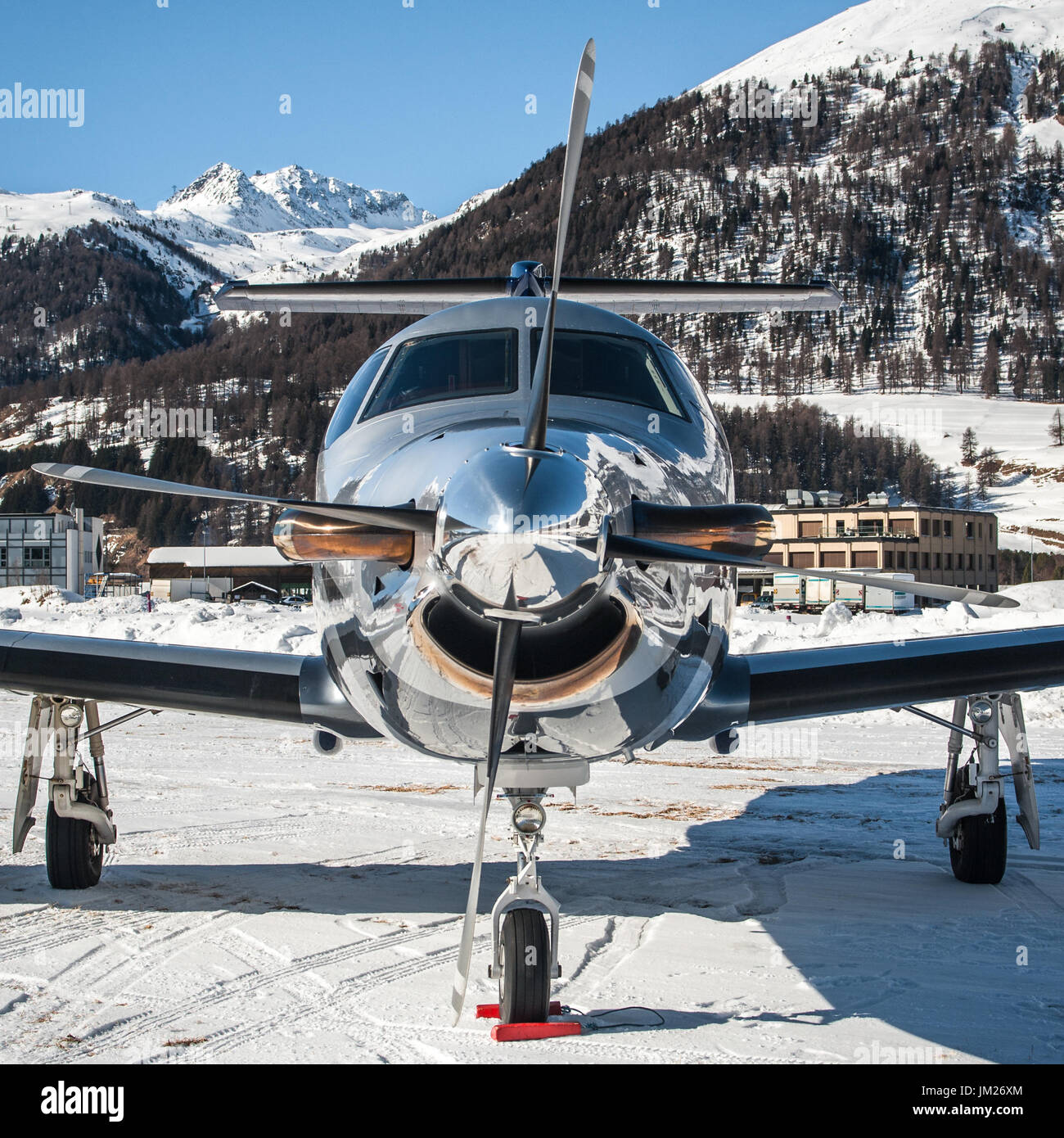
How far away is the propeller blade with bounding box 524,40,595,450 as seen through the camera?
324 cm

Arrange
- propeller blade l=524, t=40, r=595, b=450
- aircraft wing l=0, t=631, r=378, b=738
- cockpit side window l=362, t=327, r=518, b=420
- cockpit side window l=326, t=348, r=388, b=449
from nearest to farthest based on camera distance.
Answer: propeller blade l=524, t=40, r=595, b=450
cockpit side window l=362, t=327, r=518, b=420
cockpit side window l=326, t=348, r=388, b=449
aircraft wing l=0, t=631, r=378, b=738

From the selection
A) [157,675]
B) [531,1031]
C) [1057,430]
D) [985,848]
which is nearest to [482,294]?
[157,675]

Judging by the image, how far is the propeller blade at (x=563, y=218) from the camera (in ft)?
10.6

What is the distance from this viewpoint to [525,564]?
3.03 m

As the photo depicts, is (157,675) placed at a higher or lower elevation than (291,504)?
lower

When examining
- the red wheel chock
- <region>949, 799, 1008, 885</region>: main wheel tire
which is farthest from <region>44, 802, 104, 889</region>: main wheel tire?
<region>949, 799, 1008, 885</region>: main wheel tire

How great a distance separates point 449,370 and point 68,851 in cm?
414

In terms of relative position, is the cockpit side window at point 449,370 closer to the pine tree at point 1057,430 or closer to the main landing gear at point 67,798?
the main landing gear at point 67,798

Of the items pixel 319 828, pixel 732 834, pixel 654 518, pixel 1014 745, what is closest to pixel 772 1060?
pixel 654 518

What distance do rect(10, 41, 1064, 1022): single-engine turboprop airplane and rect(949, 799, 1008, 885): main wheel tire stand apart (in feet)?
3.23

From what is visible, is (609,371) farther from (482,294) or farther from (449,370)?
(482,294)

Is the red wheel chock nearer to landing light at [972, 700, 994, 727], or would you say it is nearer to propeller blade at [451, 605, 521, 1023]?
propeller blade at [451, 605, 521, 1023]

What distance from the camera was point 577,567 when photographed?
122 inches
